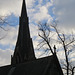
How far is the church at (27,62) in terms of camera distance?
73.5ft

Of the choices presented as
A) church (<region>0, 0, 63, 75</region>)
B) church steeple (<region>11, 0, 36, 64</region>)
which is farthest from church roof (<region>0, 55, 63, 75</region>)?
church steeple (<region>11, 0, 36, 64</region>)

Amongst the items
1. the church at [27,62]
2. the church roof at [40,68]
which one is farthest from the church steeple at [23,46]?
the church roof at [40,68]

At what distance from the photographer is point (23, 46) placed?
38250mm

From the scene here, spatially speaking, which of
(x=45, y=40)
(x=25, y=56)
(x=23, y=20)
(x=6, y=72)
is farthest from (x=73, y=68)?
(x=23, y=20)

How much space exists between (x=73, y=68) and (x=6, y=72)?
9.55 meters

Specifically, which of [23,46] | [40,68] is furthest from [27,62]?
[23,46]

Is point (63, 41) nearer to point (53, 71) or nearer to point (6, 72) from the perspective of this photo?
point (53, 71)

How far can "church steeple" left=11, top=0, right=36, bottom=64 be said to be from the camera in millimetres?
36656

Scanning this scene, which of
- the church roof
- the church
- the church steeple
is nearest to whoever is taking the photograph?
the church roof

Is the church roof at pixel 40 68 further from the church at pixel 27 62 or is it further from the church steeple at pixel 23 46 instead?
the church steeple at pixel 23 46

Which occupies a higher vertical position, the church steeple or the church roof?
the church steeple

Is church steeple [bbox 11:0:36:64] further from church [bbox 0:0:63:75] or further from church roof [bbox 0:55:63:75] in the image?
church roof [bbox 0:55:63:75]

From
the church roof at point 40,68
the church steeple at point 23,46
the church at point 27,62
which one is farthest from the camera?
the church steeple at point 23,46

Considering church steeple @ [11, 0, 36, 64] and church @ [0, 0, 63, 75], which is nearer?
church @ [0, 0, 63, 75]
